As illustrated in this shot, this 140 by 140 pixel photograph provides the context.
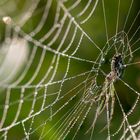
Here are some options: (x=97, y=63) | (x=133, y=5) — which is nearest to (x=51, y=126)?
(x=97, y=63)

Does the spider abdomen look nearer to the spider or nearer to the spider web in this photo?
the spider

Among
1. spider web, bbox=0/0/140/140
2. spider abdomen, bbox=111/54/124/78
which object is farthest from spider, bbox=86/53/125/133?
spider web, bbox=0/0/140/140

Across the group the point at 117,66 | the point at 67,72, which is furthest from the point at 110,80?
the point at 67,72

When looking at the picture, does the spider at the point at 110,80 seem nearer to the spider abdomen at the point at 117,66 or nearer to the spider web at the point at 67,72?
the spider abdomen at the point at 117,66

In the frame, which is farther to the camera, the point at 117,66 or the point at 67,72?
the point at 67,72

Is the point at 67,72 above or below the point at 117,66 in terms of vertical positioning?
above

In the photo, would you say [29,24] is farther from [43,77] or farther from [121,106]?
[121,106]

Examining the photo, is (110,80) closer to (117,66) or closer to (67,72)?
(117,66)

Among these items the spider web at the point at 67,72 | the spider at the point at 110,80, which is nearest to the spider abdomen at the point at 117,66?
the spider at the point at 110,80
